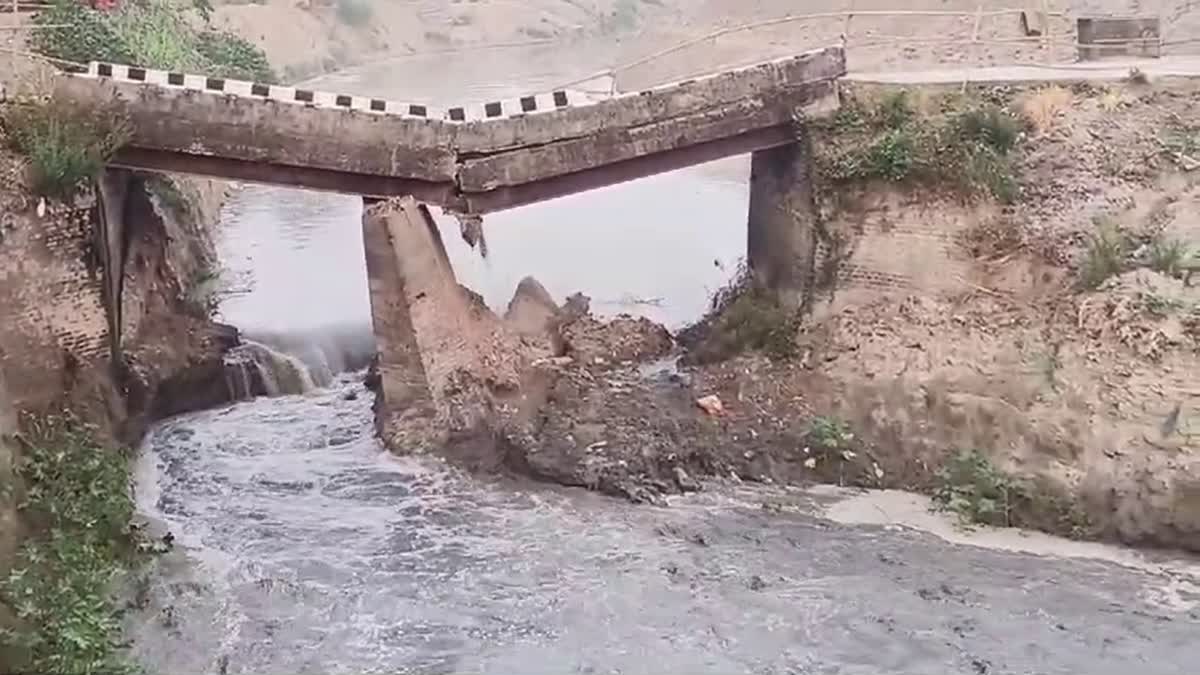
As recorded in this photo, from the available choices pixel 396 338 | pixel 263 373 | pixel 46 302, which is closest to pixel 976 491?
pixel 396 338

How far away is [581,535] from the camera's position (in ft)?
54.1

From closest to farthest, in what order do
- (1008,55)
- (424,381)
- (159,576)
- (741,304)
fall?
(159,576) → (424,381) → (741,304) → (1008,55)

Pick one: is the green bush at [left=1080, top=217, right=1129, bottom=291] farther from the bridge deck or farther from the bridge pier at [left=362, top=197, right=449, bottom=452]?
the bridge pier at [left=362, top=197, right=449, bottom=452]

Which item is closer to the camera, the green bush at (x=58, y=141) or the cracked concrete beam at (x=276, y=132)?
the green bush at (x=58, y=141)

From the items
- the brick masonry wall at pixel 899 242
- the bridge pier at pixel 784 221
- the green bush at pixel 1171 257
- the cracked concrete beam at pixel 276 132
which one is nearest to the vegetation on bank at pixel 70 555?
the cracked concrete beam at pixel 276 132

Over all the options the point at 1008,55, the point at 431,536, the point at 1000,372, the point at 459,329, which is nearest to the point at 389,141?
the point at 459,329

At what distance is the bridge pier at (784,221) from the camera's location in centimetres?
1981

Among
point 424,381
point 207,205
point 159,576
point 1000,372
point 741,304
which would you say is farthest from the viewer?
point 207,205

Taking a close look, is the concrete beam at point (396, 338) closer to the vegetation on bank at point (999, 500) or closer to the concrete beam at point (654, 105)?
the concrete beam at point (654, 105)

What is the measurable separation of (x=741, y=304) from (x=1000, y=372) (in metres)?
3.97

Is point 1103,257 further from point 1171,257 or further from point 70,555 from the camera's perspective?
point 70,555

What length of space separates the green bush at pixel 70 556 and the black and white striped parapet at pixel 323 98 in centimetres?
440

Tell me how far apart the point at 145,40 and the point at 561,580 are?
1838cm

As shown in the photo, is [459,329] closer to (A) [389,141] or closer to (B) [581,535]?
(A) [389,141]
